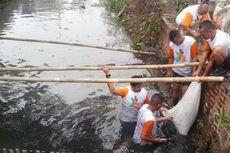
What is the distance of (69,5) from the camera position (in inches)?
946

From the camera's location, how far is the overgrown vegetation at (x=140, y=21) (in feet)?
42.0

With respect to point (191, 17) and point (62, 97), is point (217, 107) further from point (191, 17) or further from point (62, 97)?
point (62, 97)

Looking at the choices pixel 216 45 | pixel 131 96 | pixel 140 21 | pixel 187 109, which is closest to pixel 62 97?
pixel 131 96

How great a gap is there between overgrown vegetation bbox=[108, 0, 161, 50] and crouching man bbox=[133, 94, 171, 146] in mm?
6124

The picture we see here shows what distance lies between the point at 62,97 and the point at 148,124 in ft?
12.5

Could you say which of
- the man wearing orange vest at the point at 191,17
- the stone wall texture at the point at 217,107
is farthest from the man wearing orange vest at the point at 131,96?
the man wearing orange vest at the point at 191,17

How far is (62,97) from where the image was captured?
9.64 metres

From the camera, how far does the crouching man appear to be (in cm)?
639

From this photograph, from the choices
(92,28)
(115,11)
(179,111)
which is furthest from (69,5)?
(179,111)

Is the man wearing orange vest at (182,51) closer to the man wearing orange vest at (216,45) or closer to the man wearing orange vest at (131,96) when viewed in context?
the man wearing orange vest at (216,45)

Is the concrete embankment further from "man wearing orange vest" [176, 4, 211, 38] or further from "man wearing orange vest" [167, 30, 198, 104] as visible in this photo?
"man wearing orange vest" [167, 30, 198, 104]

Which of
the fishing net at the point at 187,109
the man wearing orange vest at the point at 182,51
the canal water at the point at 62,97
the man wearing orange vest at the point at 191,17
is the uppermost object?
the man wearing orange vest at the point at 191,17

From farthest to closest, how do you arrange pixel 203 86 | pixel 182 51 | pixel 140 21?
1. pixel 140 21
2. pixel 182 51
3. pixel 203 86

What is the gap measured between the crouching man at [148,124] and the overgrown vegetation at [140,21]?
6124mm
